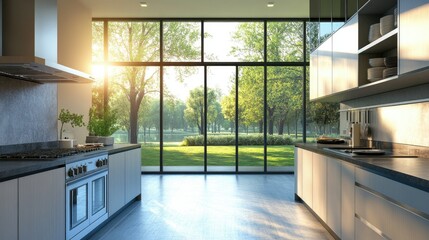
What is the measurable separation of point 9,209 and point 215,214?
8.96ft

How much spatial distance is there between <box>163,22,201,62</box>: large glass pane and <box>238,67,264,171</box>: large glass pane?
1168mm

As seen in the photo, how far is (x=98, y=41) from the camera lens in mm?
8195

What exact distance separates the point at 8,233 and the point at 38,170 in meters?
0.49

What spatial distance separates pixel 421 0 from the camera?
98.7 inches

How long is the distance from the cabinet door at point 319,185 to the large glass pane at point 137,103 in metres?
4.46

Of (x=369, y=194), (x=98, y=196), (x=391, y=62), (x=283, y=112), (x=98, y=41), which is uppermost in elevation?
(x=98, y=41)

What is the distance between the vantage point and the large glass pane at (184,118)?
27.2 ft

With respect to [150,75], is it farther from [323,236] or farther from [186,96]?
[323,236]

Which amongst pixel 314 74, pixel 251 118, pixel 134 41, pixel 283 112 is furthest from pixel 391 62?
pixel 134 41

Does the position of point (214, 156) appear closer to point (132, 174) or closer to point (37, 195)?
point (132, 174)

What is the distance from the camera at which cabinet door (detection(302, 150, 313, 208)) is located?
4609 mm

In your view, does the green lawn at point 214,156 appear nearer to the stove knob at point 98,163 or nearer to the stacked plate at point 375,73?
the stove knob at point 98,163

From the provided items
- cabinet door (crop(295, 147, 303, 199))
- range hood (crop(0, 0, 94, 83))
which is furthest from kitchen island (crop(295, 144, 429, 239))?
range hood (crop(0, 0, 94, 83))

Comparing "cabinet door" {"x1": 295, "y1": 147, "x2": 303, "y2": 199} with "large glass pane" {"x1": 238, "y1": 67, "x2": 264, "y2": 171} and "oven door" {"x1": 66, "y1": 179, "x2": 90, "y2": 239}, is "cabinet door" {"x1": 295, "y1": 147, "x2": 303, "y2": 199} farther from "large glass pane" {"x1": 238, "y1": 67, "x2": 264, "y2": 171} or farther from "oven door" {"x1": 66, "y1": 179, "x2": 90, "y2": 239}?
"oven door" {"x1": 66, "y1": 179, "x2": 90, "y2": 239}
